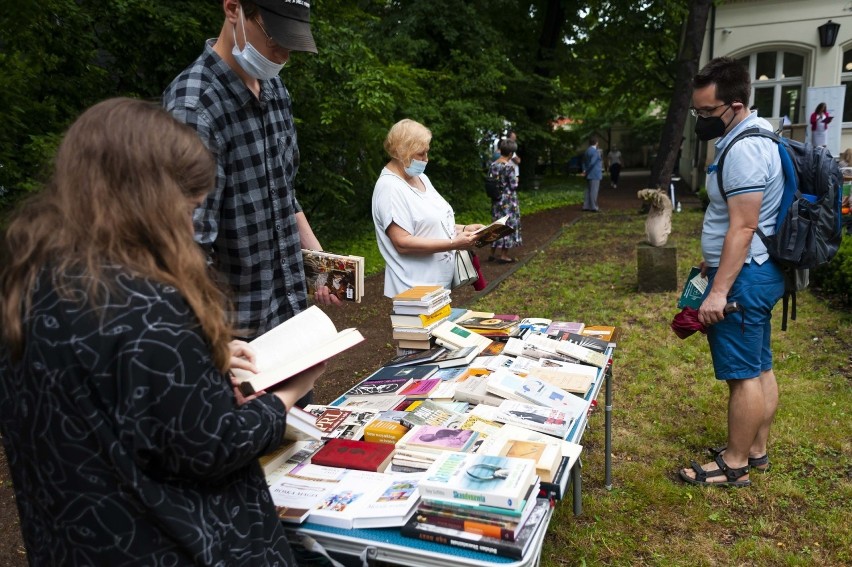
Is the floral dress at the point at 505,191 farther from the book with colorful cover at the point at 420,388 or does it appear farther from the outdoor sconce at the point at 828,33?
the outdoor sconce at the point at 828,33

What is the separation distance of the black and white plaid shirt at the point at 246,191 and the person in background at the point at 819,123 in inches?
522

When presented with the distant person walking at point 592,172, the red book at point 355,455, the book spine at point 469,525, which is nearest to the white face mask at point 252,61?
the red book at point 355,455

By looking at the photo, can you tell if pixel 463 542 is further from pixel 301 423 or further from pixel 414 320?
pixel 414 320

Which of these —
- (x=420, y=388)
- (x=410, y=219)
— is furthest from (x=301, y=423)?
(x=410, y=219)

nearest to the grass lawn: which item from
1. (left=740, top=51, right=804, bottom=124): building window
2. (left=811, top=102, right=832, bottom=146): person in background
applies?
(left=811, top=102, right=832, bottom=146): person in background

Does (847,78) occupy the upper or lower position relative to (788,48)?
lower

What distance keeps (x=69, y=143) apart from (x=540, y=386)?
1880 millimetres

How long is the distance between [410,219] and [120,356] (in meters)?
2.53

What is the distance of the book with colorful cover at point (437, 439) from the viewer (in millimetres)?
2020

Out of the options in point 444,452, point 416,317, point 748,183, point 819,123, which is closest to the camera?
point 444,452

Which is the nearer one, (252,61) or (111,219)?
(111,219)

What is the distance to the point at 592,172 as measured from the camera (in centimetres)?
1552

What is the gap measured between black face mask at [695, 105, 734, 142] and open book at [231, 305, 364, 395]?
2.33 metres

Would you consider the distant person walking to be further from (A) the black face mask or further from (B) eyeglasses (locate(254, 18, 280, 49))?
(B) eyeglasses (locate(254, 18, 280, 49))
